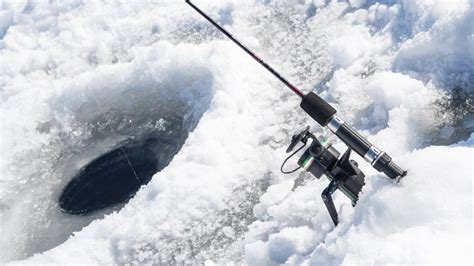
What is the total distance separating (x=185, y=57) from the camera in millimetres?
6645

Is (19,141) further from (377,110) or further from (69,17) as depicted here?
(377,110)

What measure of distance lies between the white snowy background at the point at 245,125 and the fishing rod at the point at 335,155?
149 mm

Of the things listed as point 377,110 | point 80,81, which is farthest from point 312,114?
point 80,81

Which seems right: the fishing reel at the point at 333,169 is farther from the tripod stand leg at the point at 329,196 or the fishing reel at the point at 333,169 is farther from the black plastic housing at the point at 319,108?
the black plastic housing at the point at 319,108

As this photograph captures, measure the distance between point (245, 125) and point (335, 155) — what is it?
2028 millimetres

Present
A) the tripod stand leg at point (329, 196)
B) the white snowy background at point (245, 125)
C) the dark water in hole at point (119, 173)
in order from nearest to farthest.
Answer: the white snowy background at point (245, 125) → the tripod stand leg at point (329, 196) → the dark water in hole at point (119, 173)

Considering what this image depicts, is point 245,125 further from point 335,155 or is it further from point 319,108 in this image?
point 319,108

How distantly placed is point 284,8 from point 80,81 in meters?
3.17

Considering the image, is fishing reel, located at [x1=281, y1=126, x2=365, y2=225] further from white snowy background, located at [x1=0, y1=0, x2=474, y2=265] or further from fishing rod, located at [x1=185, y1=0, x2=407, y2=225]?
white snowy background, located at [x1=0, y1=0, x2=474, y2=265]

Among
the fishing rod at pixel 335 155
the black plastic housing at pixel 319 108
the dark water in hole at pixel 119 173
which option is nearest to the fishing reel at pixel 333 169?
Result: the fishing rod at pixel 335 155

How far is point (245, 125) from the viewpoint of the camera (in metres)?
5.56

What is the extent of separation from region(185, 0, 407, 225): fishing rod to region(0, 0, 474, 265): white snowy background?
15 cm

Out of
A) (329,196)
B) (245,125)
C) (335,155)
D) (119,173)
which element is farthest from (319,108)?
(119,173)

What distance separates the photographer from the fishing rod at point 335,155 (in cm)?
333
